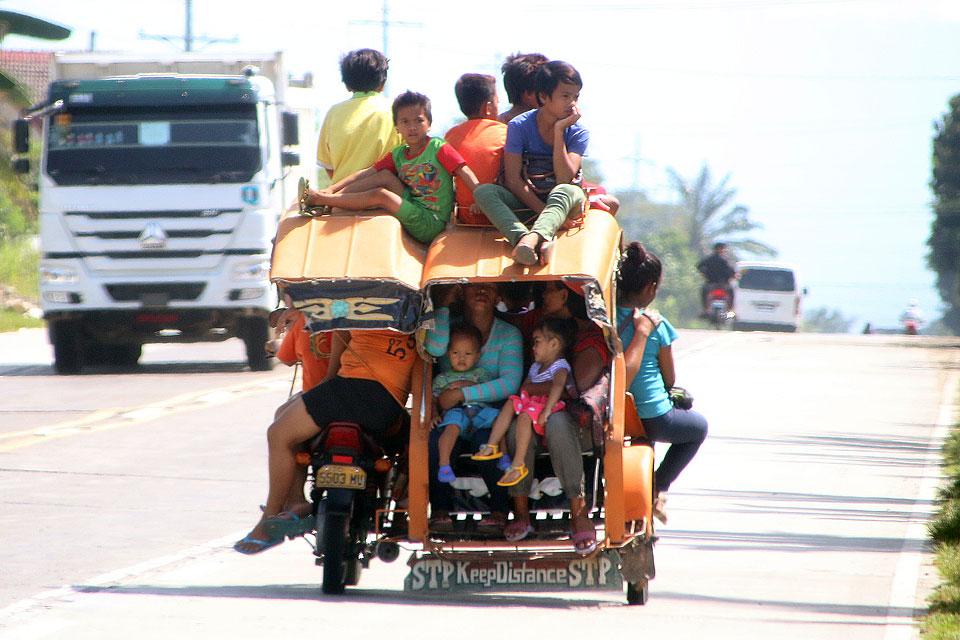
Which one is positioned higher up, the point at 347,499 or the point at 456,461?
the point at 456,461

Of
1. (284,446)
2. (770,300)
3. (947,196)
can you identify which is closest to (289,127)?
(284,446)

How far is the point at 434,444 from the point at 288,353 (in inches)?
45.0

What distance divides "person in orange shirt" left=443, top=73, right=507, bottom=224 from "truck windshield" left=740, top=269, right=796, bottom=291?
122 ft

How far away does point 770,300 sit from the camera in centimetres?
4447

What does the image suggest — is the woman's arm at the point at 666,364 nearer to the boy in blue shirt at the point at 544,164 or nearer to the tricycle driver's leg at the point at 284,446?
the boy in blue shirt at the point at 544,164

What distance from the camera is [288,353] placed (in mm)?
8406

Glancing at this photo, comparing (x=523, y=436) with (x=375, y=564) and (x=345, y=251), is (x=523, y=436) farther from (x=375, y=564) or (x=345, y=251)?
(x=375, y=564)

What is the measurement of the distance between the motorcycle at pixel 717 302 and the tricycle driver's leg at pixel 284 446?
3095 cm

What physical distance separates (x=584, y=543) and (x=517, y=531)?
1.01ft

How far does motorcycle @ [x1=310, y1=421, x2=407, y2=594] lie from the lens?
296 inches

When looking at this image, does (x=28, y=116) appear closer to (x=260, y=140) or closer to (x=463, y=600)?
(x=260, y=140)

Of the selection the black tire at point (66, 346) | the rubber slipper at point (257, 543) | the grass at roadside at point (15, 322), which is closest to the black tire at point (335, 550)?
the rubber slipper at point (257, 543)

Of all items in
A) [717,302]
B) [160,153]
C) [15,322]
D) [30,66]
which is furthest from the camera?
[30,66]

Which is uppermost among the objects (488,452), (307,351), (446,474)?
(307,351)
